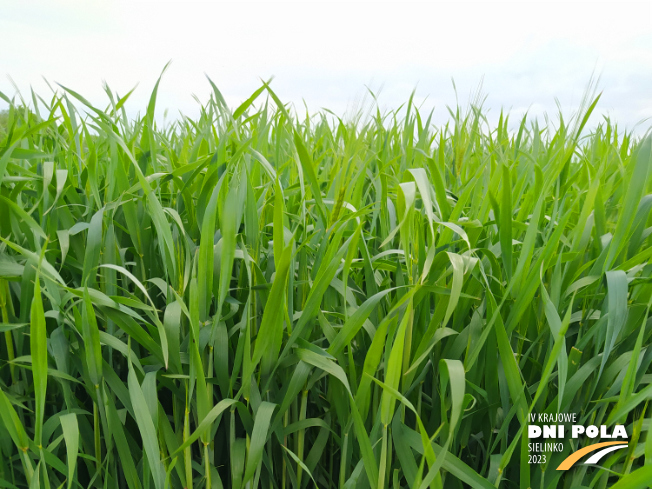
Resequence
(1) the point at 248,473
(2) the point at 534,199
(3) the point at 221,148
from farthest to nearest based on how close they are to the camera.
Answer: (2) the point at 534,199 → (3) the point at 221,148 → (1) the point at 248,473

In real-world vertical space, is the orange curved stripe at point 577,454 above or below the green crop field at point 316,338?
below

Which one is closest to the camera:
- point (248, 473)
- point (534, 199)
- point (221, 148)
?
point (248, 473)

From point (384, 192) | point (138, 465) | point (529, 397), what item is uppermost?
point (384, 192)

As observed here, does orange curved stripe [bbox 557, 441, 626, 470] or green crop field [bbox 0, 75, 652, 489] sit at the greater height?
green crop field [bbox 0, 75, 652, 489]

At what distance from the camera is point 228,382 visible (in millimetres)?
657

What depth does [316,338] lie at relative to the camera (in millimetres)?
750

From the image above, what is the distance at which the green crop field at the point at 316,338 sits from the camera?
1.94 ft

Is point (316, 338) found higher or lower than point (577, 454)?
higher

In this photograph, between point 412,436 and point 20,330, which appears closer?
point 412,436

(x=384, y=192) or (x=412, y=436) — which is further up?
(x=384, y=192)

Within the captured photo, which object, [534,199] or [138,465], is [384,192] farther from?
[138,465]

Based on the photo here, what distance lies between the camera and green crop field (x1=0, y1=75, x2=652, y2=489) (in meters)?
0.59

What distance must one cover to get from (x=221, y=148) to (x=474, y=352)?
46 centimetres

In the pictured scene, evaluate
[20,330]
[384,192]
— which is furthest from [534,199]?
[20,330]
